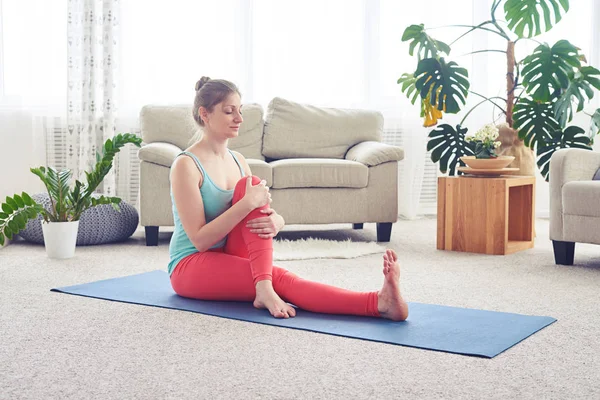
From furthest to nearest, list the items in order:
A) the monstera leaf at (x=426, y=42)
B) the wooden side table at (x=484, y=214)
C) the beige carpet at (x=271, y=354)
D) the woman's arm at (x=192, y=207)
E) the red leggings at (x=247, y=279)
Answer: the monstera leaf at (x=426, y=42) < the wooden side table at (x=484, y=214) < the woman's arm at (x=192, y=207) < the red leggings at (x=247, y=279) < the beige carpet at (x=271, y=354)

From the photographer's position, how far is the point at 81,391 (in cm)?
153

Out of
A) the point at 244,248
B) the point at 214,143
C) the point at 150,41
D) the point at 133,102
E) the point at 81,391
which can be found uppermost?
the point at 150,41

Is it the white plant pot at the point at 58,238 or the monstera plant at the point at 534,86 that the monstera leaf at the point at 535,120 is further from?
the white plant pot at the point at 58,238

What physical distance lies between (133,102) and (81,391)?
3.88 metres

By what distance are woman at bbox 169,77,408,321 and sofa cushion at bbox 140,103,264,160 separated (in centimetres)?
191

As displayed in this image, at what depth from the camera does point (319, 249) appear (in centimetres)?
367

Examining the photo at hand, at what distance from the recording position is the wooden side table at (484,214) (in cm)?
358

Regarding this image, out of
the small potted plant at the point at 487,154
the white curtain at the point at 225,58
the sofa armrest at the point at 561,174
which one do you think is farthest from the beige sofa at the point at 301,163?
the sofa armrest at the point at 561,174

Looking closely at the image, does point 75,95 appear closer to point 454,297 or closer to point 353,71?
point 353,71


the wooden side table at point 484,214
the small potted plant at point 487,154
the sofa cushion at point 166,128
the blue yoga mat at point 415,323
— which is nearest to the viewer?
the blue yoga mat at point 415,323

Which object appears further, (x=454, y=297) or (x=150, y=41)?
(x=150, y=41)

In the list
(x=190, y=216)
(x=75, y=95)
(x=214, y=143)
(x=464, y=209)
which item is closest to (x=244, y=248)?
(x=190, y=216)

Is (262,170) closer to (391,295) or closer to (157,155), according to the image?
(157,155)

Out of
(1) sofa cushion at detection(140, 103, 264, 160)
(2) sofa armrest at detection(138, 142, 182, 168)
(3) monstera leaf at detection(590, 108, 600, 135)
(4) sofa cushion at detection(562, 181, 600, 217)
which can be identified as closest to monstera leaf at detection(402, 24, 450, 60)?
(3) monstera leaf at detection(590, 108, 600, 135)
